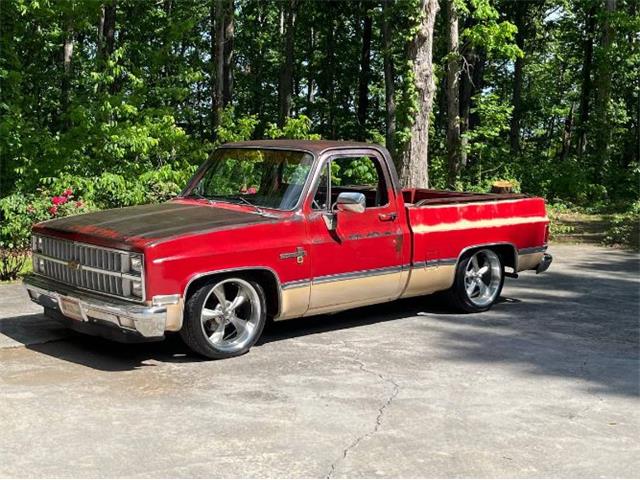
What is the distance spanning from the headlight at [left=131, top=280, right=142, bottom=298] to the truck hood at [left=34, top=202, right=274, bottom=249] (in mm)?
285

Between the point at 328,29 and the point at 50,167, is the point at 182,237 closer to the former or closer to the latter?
the point at 50,167

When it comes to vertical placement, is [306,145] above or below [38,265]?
above

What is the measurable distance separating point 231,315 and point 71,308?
1341 millimetres

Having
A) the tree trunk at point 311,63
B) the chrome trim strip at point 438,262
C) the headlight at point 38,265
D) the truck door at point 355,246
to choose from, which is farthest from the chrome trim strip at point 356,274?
the tree trunk at point 311,63

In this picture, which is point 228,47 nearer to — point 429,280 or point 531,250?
point 531,250

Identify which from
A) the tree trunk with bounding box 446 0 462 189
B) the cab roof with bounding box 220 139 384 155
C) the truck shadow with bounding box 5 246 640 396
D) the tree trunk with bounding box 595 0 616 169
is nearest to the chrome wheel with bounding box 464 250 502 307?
the truck shadow with bounding box 5 246 640 396

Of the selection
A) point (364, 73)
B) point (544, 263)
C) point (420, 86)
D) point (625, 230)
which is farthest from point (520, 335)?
point (364, 73)

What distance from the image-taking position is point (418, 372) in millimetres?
6914

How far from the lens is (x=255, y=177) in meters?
8.21

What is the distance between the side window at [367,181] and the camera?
8.47 meters

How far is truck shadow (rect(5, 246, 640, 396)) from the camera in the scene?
7.14 m

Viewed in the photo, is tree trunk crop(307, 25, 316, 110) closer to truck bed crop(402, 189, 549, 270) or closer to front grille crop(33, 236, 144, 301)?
truck bed crop(402, 189, 549, 270)

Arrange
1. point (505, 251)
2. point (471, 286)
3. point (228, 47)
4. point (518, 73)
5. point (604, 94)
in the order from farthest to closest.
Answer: point (518, 73) → point (228, 47) → point (604, 94) → point (505, 251) → point (471, 286)

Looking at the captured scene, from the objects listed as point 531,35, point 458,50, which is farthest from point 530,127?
point 458,50
